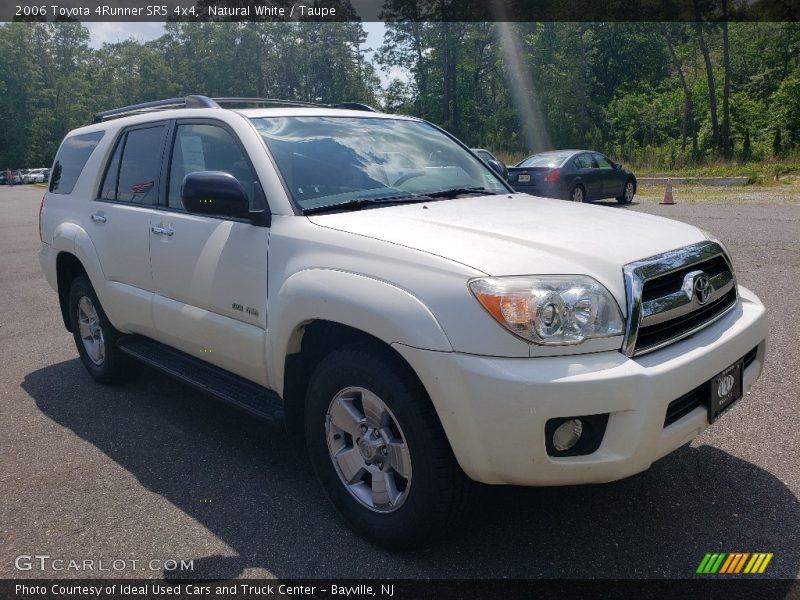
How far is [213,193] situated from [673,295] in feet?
6.80

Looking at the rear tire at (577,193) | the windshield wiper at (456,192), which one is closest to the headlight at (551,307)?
the windshield wiper at (456,192)

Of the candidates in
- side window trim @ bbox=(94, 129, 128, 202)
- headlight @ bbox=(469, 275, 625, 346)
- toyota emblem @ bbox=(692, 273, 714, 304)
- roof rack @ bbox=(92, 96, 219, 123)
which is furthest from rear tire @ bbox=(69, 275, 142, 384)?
toyota emblem @ bbox=(692, 273, 714, 304)

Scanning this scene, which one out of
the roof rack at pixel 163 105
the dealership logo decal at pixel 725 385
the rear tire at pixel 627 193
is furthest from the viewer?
the rear tire at pixel 627 193

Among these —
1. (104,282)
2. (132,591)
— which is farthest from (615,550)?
(104,282)

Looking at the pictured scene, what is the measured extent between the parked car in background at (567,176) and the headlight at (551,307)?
13160mm

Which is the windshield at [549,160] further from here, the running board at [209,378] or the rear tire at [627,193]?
the running board at [209,378]

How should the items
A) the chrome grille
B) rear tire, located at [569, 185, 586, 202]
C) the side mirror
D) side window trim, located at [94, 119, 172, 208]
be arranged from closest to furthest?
the chrome grille
the side mirror
side window trim, located at [94, 119, 172, 208]
rear tire, located at [569, 185, 586, 202]

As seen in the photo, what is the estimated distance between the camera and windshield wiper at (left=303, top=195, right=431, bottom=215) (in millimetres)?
3320

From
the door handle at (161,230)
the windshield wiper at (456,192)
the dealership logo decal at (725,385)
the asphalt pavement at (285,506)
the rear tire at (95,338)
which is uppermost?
the windshield wiper at (456,192)

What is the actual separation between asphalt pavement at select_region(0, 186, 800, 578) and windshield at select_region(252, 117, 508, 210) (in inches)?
59.7

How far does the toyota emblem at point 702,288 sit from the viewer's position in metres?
2.83

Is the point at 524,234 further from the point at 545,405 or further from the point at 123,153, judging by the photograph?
the point at 123,153

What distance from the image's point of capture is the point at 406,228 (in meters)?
2.99

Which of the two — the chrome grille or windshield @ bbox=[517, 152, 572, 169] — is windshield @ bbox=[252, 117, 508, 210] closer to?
the chrome grille
